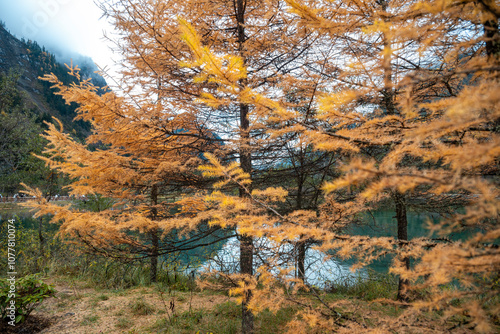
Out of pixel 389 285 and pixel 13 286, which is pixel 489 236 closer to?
pixel 13 286

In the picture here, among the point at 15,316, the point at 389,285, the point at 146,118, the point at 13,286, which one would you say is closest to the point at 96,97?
the point at 146,118

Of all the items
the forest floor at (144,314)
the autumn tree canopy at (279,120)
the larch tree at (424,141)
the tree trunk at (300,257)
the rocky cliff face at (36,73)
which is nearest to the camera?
the larch tree at (424,141)

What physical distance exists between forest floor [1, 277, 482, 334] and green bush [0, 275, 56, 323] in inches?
16.6

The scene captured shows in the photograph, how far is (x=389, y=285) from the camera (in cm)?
618

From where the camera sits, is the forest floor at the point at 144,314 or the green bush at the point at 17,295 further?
the forest floor at the point at 144,314

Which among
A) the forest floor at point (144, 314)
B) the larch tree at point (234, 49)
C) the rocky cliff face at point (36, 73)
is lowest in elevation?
the forest floor at point (144, 314)

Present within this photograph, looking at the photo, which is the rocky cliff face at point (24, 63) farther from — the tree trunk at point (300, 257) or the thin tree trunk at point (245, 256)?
the tree trunk at point (300, 257)

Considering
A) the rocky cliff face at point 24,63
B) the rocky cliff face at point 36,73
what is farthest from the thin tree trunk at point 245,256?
the rocky cliff face at point 24,63

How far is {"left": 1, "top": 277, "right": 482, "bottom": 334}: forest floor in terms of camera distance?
396cm

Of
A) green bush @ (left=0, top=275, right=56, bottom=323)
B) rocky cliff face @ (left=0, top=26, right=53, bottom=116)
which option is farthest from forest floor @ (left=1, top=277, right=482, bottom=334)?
rocky cliff face @ (left=0, top=26, right=53, bottom=116)

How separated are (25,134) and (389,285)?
16.3 meters

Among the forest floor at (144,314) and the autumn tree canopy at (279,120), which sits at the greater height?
the autumn tree canopy at (279,120)

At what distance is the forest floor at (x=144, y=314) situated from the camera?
13.0 feet

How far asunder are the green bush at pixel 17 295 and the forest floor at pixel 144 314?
1.39 ft
